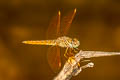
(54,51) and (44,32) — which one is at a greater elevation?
(44,32)

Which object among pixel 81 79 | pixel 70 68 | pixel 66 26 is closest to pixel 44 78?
pixel 81 79

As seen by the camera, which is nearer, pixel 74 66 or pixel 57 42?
pixel 74 66

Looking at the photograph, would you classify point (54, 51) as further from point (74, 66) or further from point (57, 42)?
point (74, 66)

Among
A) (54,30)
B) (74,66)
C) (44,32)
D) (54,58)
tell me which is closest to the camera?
(74,66)

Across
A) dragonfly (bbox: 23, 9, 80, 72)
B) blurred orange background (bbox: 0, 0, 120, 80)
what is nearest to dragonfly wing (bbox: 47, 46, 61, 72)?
dragonfly (bbox: 23, 9, 80, 72)

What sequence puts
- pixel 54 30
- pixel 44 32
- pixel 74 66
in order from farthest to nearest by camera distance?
pixel 44 32 < pixel 54 30 < pixel 74 66

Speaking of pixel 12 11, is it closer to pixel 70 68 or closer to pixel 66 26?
pixel 66 26

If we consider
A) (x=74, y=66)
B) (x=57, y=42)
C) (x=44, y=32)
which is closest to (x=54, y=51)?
(x=57, y=42)

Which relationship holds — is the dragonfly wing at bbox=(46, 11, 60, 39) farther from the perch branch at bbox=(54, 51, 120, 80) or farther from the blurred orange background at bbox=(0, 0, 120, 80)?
the blurred orange background at bbox=(0, 0, 120, 80)
